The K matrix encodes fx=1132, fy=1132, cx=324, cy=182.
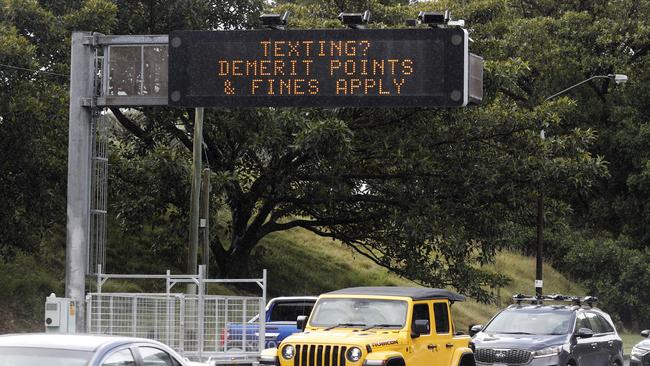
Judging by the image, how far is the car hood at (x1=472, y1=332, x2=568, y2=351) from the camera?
19984mm

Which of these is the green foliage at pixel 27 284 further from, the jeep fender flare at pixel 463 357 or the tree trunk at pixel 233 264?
the jeep fender flare at pixel 463 357

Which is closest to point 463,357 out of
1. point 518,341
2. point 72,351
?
point 518,341

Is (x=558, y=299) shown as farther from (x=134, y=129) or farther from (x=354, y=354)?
(x=134, y=129)

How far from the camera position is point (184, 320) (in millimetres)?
18219

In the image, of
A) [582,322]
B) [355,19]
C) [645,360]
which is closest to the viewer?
[355,19]

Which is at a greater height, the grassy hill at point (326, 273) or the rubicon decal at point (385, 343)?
the rubicon decal at point (385, 343)

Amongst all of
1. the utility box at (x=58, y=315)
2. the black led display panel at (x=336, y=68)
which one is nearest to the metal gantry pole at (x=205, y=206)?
the black led display panel at (x=336, y=68)

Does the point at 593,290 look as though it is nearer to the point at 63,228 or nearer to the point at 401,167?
the point at 401,167

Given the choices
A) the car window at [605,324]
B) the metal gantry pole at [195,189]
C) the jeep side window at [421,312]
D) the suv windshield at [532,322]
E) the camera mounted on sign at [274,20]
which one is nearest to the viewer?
the jeep side window at [421,312]

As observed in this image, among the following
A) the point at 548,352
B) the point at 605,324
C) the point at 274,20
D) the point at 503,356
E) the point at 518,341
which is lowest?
the point at 503,356

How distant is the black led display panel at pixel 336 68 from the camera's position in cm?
1762

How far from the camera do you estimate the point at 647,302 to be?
48.5 m

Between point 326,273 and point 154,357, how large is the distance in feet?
109

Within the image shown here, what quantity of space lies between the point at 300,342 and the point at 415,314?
1849 millimetres
